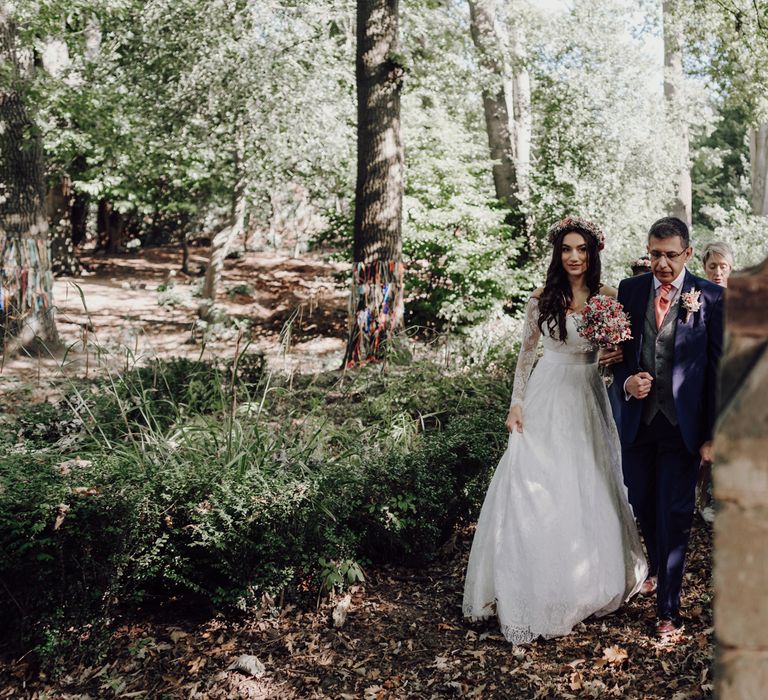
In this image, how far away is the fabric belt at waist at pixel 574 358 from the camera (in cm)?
434

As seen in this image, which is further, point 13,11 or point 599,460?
point 13,11

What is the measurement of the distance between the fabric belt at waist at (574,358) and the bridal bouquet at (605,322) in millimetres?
362

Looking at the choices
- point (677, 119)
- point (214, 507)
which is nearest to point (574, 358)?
point (214, 507)

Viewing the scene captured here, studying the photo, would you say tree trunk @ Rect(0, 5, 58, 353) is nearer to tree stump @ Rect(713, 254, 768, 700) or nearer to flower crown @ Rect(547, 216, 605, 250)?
flower crown @ Rect(547, 216, 605, 250)

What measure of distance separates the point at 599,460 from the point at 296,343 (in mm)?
9793

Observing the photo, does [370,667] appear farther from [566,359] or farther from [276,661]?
[566,359]

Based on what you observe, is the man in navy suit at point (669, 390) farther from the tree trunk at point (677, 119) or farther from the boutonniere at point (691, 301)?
the tree trunk at point (677, 119)

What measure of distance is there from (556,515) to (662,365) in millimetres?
955

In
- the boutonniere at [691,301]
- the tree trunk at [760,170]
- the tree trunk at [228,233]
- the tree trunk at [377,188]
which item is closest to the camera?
the boutonniere at [691,301]

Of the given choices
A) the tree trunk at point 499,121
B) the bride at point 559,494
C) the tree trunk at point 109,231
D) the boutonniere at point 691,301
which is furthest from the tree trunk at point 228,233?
the tree trunk at point 109,231

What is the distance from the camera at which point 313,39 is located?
12.4 meters

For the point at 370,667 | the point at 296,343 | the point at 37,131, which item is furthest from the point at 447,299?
the point at 370,667

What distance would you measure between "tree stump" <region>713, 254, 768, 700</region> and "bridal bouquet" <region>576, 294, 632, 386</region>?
8.47ft

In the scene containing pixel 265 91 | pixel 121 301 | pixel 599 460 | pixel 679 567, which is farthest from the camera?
pixel 121 301
